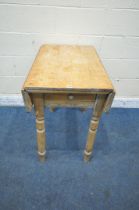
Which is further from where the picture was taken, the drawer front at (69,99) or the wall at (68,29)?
the wall at (68,29)

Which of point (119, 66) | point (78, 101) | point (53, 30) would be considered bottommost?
point (119, 66)

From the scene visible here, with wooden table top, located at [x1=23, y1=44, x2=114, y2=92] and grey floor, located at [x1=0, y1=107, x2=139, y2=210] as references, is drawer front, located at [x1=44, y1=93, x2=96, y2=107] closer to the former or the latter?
wooden table top, located at [x1=23, y1=44, x2=114, y2=92]

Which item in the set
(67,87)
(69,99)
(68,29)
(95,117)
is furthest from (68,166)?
(68,29)

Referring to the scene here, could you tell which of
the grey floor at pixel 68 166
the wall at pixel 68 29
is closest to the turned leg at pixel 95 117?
the grey floor at pixel 68 166

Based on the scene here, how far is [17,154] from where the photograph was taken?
4.90ft

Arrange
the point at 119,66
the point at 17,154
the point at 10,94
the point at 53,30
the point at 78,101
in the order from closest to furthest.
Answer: the point at 78,101 < the point at 17,154 < the point at 53,30 < the point at 119,66 < the point at 10,94

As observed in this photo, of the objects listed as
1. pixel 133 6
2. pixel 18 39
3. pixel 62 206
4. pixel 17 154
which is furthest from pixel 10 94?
pixel 133 6

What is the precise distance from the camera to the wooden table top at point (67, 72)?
99 cm

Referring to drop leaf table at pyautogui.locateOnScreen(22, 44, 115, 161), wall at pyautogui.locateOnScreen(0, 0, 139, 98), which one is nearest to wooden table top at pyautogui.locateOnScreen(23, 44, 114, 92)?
drop leaf table at pyautogui.locateOnScreen(22, 44, 115, 161)

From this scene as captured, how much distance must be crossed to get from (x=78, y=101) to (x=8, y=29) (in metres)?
1.01

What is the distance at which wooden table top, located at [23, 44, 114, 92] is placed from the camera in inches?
39.0

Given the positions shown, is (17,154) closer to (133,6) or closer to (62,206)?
(62,206)

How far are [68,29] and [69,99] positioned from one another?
2.71ft

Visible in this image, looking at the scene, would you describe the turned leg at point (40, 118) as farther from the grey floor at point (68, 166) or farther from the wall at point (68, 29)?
the wall at point (68, 29)
